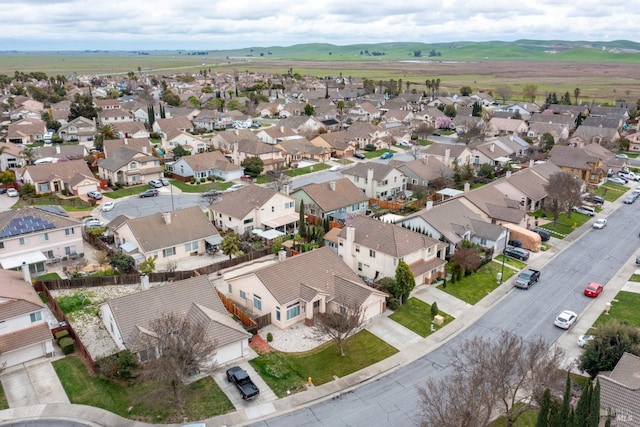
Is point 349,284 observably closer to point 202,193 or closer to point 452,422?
point 452,422

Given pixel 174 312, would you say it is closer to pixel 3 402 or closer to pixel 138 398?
pixel 138 398

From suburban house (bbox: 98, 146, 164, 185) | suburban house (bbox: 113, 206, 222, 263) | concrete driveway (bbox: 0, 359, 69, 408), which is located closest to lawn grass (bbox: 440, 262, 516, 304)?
suburban house (bbox: 113, 206, 222, 263)

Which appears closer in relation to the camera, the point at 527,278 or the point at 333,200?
the point at 527,278

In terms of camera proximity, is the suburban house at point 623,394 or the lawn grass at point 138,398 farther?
the lawn grass at point 138,398

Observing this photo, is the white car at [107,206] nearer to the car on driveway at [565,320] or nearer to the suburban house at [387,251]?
the suburban house at [387,251]

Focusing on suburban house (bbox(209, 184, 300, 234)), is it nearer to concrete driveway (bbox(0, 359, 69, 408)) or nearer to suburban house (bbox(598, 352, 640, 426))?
concrete driveway (bbox(0, 359, 69, 408))

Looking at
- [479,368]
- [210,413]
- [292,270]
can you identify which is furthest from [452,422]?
[292,270]

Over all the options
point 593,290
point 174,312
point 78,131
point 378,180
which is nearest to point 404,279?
point 593,290

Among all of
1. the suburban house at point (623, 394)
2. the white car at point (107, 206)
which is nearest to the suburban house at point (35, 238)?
the white car at point (107, 206)
